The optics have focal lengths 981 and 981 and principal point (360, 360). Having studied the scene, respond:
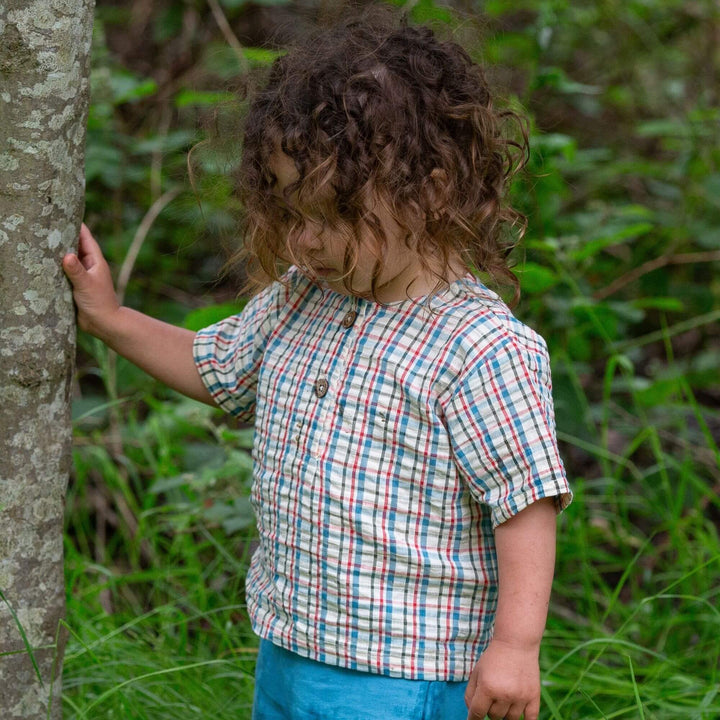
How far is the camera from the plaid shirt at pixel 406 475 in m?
1.25

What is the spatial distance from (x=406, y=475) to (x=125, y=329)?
20.7 inches

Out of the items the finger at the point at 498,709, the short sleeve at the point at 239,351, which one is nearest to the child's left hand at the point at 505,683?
the finger at the point at 498,709

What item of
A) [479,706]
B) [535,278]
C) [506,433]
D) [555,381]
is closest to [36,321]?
[506,433]

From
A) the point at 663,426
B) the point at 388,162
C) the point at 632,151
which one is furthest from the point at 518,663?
the point at 632,151

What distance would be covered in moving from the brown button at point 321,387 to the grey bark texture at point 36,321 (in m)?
0.37

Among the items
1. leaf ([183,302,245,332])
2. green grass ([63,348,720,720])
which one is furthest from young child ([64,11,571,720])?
leaf ([183,302,245,332])

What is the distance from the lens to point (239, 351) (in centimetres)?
154

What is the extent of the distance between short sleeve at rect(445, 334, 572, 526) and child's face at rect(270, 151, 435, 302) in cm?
17

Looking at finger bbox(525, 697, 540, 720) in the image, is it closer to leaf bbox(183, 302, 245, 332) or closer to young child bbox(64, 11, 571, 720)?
young child bbox(64, 11, 571, 720)

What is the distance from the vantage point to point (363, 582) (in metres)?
1.31

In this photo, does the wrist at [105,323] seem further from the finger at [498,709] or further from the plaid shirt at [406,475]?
the finger at [498,709]

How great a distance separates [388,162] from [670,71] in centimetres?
333

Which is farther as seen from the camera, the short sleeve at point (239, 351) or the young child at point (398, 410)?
the short sleeve at point (239, 351)

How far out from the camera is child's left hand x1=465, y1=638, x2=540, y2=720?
4.07 ft
